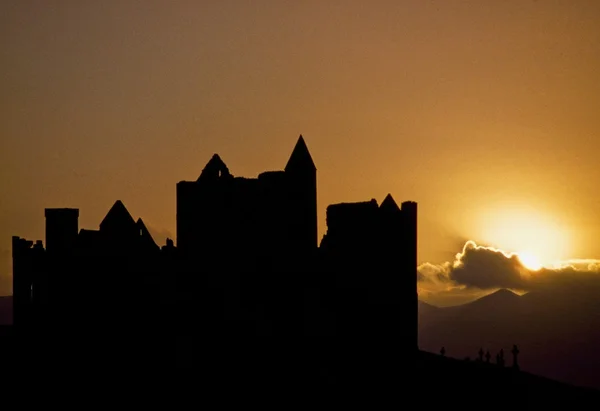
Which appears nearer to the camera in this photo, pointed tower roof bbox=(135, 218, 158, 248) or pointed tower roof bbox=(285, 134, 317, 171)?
pointed tower roof bbox=(285, 134, 317, 171)

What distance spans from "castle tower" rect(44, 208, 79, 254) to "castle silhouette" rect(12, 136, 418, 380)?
1867 mm

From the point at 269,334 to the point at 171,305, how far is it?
414cm

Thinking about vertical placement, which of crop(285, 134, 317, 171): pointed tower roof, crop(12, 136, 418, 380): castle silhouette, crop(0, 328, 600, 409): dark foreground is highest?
crop(285, 134, 317, 171): pointed tower roof

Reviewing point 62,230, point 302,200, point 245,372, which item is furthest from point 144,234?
point 245,372

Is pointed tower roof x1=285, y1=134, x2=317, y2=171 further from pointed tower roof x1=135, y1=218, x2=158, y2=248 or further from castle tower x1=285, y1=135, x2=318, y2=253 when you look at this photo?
pointed tower roof x1=135, y1=218, x2=158, y2=248

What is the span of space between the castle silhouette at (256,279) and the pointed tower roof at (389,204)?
0.12 feet

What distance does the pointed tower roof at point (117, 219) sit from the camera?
43750 mm

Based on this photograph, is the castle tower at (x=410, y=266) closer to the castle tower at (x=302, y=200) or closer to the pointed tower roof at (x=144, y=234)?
the castle tower at (x=302, y=200)

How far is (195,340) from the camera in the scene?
133ft

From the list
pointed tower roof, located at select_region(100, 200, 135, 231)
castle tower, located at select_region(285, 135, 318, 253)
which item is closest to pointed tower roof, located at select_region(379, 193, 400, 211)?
castle tower, located at select_region(285, 135, 318, 253)

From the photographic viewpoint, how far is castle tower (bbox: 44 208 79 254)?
45.1 meters

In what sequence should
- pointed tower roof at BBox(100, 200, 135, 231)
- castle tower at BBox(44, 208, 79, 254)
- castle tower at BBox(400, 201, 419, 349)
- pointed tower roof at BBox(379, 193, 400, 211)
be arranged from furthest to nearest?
castle tower at BBox(44, 208, 79, 254) < pointed tower roof at BBox(100, 200, 135, 231) < pointed tower roof at BBox(379, 193, 400, 211) < castle tower at BBox(400, 201, 419, 349)

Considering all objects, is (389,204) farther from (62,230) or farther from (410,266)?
(62,230)

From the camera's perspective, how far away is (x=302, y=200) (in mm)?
40562
